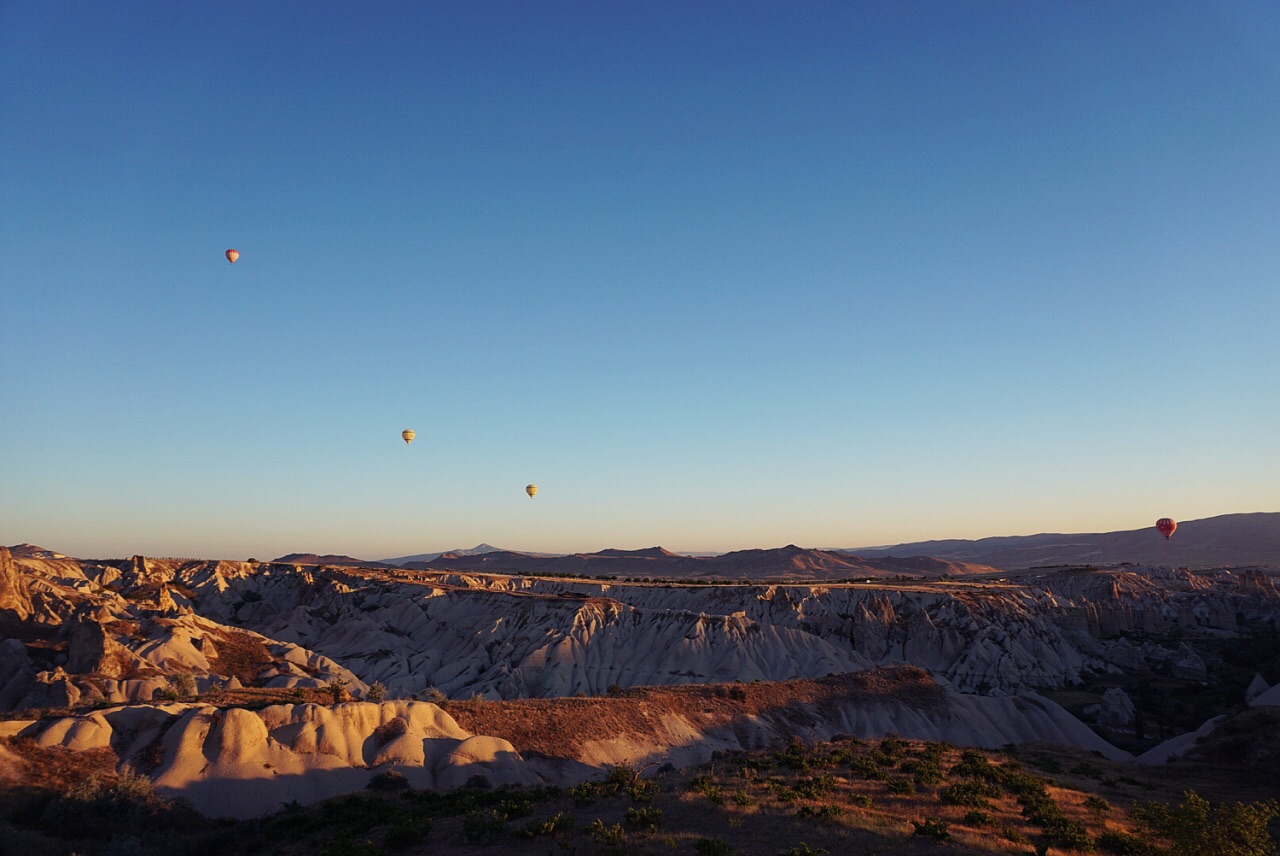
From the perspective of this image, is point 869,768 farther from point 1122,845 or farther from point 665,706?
point 665,706

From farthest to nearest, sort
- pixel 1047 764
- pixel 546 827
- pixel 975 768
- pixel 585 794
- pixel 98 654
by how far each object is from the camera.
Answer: pixel 98 654 < pixel 1047 764 < pixel 975 768 < pixel 585 794 < pixel 546 827

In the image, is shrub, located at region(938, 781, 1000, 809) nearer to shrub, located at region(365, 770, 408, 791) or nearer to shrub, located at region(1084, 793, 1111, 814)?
shrub, located at region(1084, 793, 1111, 814)

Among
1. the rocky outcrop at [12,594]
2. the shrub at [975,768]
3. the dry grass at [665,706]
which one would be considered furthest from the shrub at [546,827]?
the rocky outcrop at [12,594]

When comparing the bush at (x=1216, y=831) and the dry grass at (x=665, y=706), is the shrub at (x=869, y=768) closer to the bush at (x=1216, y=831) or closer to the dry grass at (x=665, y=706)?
the bush at (x=1216, y=831)

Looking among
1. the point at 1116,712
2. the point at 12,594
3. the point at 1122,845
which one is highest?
the point at 12,594

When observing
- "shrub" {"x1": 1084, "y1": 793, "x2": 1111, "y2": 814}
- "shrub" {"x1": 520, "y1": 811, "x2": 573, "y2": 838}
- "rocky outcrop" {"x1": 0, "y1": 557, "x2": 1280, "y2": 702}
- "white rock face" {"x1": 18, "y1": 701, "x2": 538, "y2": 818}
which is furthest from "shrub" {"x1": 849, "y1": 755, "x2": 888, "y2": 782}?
"rocky outcrop" {"x1": 0, "y1": 557, "x2": 1280, "y2": 702}

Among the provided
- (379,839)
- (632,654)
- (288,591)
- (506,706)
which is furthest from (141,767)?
(288,591)

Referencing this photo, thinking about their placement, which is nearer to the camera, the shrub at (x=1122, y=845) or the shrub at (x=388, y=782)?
the shrub at (x=1122, y=845)

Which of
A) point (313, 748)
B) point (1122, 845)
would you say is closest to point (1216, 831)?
point (1122, 845)

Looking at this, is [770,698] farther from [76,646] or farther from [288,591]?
[288,591]

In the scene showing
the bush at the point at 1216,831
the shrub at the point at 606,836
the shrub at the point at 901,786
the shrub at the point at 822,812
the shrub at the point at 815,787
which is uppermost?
the bush at the point at 1216,831

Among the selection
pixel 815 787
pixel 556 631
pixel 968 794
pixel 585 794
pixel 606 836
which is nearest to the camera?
pixel 606 836

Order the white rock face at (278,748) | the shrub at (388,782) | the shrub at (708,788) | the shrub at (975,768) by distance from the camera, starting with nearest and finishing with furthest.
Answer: the shrub at (708,788)
the white rock face at (278,748)
the shrub at (388,782)
the shrub at (975,768)
